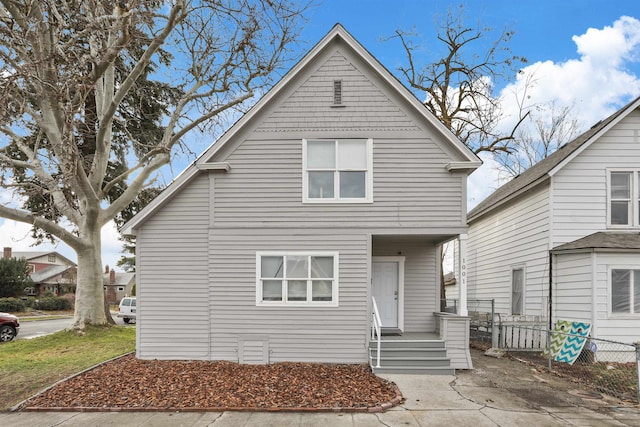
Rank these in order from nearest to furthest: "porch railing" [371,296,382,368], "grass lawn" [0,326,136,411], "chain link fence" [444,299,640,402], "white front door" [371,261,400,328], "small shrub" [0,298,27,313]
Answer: "grass lawn" [0,326,136,411], "chain link fence" [444,299,640,402], "porch railing" [371,296,382,368], "white front door" [371,261,400,328], "small shrub" [0,298,27,313]

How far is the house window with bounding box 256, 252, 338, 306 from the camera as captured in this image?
9.70 metres

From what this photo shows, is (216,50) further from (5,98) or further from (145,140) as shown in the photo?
(5,98)

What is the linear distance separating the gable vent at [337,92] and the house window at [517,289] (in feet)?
29.2

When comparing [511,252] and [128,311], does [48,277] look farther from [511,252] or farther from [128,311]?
[511,252]

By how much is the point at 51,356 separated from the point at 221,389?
6534 millimetres

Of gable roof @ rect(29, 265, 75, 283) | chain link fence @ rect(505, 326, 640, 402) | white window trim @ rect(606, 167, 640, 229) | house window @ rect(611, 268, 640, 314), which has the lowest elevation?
gable roof @ rect(29, 265, 75, 283)

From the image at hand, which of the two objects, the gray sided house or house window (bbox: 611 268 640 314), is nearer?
the gray sided house

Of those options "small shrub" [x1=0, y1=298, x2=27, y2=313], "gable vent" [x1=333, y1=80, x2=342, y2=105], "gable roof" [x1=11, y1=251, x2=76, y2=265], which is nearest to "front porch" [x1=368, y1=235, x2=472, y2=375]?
"gable vent" [x1=333, y1=80, x2=342, y2=105]

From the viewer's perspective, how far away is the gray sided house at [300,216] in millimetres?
9664

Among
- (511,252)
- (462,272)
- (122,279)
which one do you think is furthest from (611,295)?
(122,279)

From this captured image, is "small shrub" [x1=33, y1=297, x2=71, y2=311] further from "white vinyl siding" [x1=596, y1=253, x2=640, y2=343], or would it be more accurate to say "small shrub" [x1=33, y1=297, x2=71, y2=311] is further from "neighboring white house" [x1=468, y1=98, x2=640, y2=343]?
"white vinyl siding" [x1=596, y1=253, x2=640, y2=343]

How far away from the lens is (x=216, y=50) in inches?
579

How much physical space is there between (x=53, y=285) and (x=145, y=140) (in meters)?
39.6

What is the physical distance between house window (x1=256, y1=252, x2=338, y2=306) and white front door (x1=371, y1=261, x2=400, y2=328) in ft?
6.42
